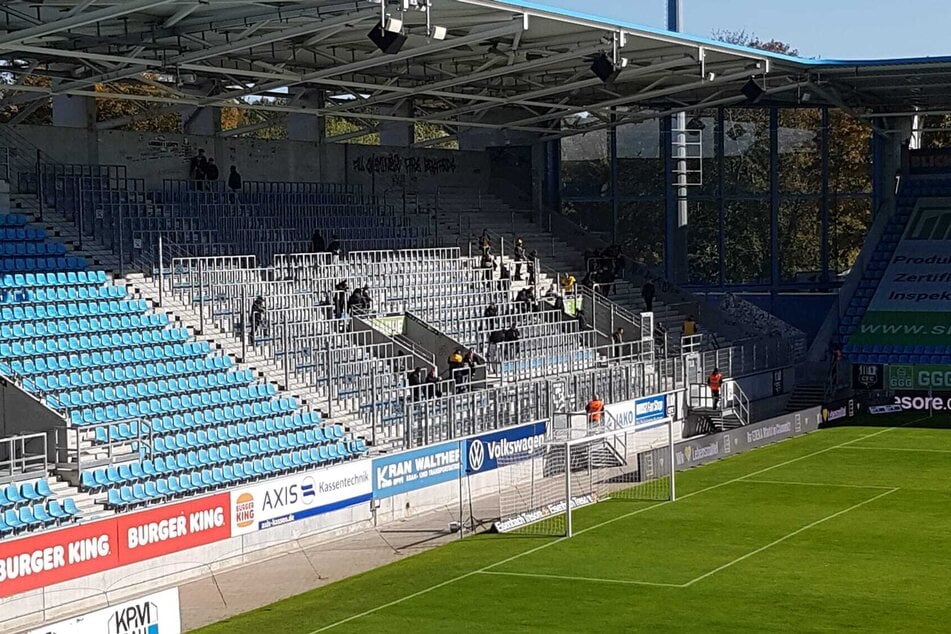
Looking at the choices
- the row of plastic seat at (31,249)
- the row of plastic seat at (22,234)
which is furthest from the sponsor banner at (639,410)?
the row of plastic seat at (22,234)

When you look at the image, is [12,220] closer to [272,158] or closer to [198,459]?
[198,459]

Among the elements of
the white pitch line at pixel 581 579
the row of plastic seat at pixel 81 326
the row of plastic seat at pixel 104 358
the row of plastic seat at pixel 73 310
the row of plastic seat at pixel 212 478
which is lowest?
the white pitch line at pixel 581 579

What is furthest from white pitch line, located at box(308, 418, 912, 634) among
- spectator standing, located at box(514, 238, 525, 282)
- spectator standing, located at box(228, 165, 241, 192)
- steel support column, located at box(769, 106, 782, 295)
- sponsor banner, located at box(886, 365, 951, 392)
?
spectator standing, located at box(228, 165, 241, 192)

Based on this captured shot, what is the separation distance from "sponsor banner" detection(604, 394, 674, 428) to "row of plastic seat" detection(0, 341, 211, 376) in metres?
9.46

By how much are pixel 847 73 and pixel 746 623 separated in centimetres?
2431

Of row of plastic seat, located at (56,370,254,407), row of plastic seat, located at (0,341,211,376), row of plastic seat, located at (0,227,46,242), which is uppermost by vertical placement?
row of plastic seat, located at (0,227,46,242)

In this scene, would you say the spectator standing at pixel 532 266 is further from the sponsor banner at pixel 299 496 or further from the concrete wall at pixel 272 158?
the sponsor banner at pixel 299 496

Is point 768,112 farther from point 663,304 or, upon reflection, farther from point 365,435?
point 365,435

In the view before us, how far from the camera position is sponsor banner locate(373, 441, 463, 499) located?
25.8 m

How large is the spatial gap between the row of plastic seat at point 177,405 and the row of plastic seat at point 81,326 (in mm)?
1905

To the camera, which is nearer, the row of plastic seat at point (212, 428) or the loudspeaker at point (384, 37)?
the row of plastic seat at point (212, 428)

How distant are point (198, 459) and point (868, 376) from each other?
25.1m

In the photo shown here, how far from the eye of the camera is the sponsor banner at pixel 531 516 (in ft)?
84.0

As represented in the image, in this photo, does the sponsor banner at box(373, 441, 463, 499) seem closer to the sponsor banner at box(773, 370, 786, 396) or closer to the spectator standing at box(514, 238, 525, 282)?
the spectator standing at box(514, 238, 525, 282)
